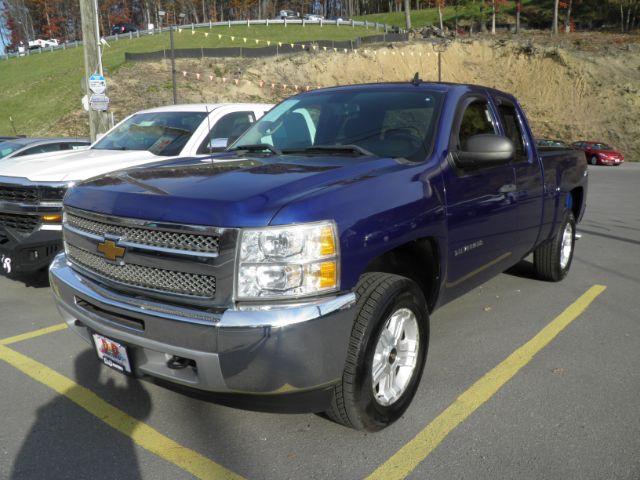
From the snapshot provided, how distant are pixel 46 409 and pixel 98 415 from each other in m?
0.35

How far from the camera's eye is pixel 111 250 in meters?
2.89

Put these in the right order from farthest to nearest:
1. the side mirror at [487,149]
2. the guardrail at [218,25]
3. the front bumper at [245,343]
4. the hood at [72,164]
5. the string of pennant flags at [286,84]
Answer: the guardrail at [218,25] → the string of pennant flags at [286,84] → the hood at [72,164] → the side mirror at [487,149] → the front bumper at [245,343]

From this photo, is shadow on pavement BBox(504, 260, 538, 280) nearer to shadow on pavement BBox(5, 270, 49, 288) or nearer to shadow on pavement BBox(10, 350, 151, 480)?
shadow on pavement BBox(10, 350, 151, 480)

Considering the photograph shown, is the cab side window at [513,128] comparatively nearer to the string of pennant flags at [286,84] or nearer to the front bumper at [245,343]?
the front bumper at [245,343]

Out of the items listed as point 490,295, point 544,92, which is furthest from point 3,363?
point 544,92

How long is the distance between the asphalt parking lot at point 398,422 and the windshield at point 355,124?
5.12 ft

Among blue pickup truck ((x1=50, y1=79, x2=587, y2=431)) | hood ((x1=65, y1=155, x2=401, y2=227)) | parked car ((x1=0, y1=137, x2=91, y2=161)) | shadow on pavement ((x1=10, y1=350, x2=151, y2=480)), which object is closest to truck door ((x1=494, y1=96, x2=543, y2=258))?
blue pickup truck ((x1=50, y1=79, x2=587, y2=431))

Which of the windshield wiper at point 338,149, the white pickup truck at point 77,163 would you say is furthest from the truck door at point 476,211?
the white pickup truck at point 77,163

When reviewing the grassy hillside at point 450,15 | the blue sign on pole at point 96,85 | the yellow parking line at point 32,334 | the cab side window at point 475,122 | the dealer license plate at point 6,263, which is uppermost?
the grassy hillside at point 450,15

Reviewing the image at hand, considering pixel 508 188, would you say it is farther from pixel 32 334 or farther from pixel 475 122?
pixel 32 334

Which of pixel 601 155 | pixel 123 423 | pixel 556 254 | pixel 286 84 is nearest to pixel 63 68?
pixel 286 84

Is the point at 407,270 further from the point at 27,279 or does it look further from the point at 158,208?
the point at 27,279

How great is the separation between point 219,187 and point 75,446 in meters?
1.55

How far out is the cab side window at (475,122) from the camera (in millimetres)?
3921
